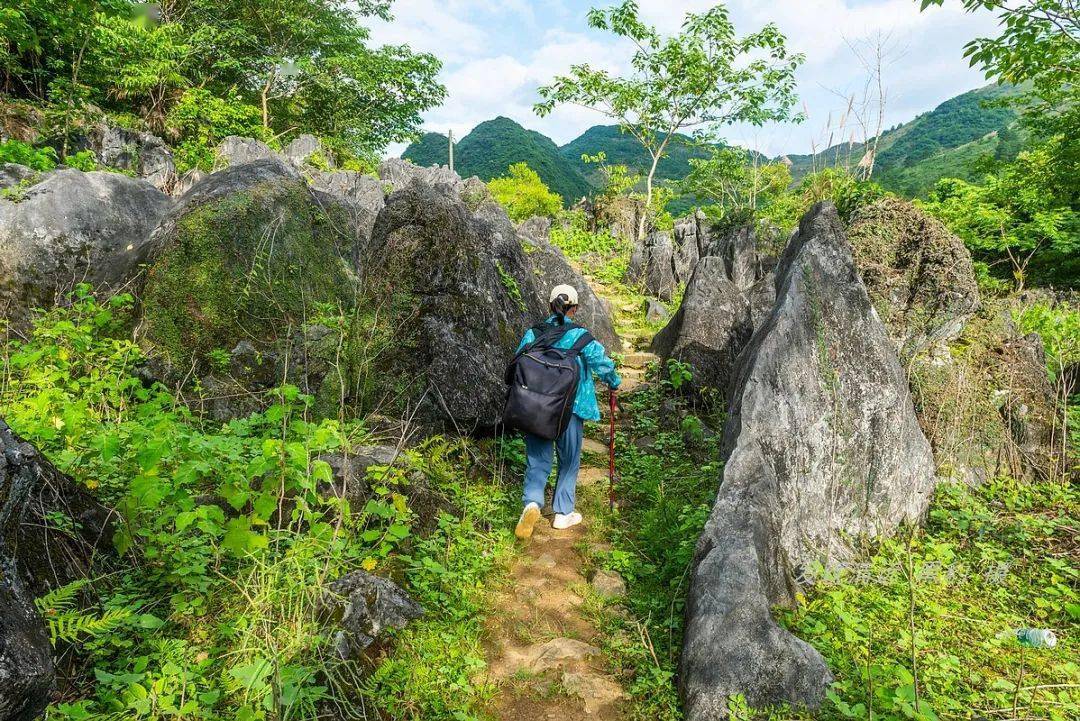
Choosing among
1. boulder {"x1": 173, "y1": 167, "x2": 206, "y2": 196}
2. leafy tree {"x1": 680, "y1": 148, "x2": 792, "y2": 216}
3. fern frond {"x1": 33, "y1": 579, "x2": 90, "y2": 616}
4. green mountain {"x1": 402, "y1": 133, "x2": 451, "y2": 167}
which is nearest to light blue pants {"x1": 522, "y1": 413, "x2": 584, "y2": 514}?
fern frond {"x1": 33, "y1": 579, "x2": 90, "y2": 616}

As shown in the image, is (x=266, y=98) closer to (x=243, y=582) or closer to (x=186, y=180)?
(x=186, y=180)

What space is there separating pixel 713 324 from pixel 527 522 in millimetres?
5343

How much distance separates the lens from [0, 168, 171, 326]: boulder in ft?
19.3

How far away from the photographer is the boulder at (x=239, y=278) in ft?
18.2

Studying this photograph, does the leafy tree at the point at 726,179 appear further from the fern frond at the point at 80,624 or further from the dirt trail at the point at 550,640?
the fern frond at the point at 80,624

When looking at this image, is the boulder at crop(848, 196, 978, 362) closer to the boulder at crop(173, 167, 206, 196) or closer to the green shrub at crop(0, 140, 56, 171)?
the green shrub at crop(0, 140, 56, 171)

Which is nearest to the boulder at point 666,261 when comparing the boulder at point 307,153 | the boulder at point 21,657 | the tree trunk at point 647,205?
the tree trunk at point 647,205

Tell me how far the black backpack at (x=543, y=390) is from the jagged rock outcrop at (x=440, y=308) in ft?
3.23

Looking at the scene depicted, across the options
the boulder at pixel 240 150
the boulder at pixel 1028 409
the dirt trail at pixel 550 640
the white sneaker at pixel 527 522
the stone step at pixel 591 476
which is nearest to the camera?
the dirt trail at pixel 550 640

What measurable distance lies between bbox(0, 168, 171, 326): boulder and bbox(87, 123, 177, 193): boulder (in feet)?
33.6

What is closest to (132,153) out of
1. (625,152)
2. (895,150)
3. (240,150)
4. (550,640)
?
(240,150)

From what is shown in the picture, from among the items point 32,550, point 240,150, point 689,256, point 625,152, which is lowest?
point 32,550

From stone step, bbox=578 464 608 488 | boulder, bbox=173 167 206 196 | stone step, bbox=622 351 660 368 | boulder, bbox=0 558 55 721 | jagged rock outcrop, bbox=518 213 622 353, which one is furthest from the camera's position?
boulder, bbox=173 167 206 196

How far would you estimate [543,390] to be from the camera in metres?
4.27
